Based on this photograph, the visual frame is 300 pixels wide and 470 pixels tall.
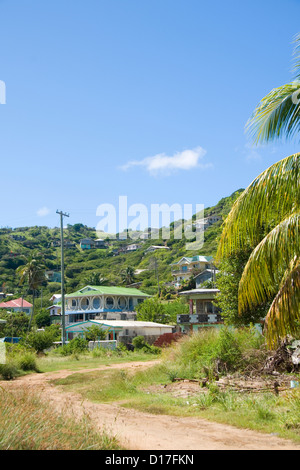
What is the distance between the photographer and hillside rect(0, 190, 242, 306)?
3831 inches

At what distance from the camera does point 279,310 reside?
7801 mm

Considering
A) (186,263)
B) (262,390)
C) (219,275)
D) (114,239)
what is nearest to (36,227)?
(114,239)

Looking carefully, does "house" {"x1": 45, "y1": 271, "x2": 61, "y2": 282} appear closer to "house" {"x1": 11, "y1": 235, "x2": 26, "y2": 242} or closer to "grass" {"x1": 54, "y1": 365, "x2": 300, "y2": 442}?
"house" {"x1": 11, "y1": 235, "x2": 26, "y2": 242}

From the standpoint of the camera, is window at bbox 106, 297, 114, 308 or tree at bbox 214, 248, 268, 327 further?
window at bbox 106, 297, 114, 308

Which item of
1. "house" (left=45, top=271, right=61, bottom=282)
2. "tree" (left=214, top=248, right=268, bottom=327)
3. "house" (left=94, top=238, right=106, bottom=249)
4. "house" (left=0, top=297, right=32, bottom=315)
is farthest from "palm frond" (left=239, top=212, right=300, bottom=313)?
"house" (left=94, top=238, right=106, bottom=249)

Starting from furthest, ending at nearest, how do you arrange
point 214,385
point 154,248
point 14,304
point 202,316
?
point 154,248 < point 14,304 < point 202,316 < point 214,385

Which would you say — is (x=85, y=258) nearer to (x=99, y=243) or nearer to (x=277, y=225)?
(x=99, y=243)

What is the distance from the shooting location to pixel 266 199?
8133 mm

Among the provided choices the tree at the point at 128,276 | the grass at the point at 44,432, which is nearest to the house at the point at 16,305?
the tree at the point at 128,276

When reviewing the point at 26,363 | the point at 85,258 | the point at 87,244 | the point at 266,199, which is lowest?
the point at 26,363

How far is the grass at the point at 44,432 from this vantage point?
618cm

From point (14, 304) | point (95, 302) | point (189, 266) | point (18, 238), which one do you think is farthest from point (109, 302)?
point (18, 238)

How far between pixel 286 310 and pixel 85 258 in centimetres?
11747

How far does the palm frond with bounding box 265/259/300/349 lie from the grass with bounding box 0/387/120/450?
3288 mm
